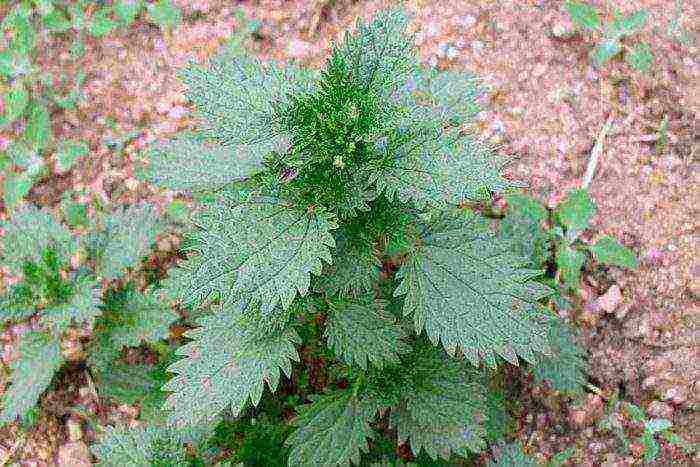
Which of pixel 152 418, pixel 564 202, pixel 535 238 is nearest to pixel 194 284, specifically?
pixel 152 418

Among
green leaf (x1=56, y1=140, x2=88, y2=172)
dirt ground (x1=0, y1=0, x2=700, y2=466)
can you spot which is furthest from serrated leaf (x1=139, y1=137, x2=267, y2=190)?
green leaf (x1=56, y1=140, x2=88, y2=172)

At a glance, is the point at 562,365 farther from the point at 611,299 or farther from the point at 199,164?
the point at 199,164

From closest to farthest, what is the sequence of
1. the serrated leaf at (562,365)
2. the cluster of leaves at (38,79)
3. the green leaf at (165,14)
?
1. the serrated leaf at (562,365)
2. the cluster of leaves at (38,79)
3. the green leaf at (165,14)

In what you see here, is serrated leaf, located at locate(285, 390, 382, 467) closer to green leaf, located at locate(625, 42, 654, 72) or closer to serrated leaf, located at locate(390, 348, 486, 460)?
serrated leaf, located at locate(390, 348, 486, 460)

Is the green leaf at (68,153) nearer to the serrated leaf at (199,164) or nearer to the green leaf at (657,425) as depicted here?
the serrated leaf at (199,164)

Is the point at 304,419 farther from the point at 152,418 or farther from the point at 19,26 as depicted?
the point at 19,26

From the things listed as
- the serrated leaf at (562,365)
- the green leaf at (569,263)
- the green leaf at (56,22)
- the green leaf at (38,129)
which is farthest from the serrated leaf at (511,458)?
the green leaf at (56,22)
